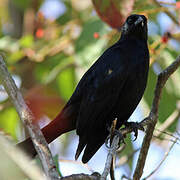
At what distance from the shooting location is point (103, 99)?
3291mm

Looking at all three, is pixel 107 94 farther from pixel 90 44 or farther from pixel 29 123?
pixel 29 123

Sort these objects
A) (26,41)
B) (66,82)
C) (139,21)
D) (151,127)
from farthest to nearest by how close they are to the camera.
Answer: (66,82), (26,41), (139,21), (151,127)

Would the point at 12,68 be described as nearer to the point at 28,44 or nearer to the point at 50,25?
the point at 28,44

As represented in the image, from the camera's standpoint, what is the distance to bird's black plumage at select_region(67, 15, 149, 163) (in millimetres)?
3264

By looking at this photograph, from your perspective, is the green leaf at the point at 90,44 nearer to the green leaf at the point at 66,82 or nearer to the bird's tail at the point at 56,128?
the bird's tail at the point at 56,128

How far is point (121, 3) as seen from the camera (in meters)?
3.32

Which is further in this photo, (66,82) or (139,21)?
(66,82)

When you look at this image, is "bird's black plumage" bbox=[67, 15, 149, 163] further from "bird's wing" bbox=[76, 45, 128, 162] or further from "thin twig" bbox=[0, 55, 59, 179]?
"thin twig" bbox=[0, 55, 59, 179]

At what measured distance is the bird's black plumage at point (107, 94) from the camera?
3.26m

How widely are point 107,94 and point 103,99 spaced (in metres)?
0.05

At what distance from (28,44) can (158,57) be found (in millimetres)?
1344

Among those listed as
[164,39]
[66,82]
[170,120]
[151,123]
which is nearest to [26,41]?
[66,82]

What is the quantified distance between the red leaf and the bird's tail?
838 mm

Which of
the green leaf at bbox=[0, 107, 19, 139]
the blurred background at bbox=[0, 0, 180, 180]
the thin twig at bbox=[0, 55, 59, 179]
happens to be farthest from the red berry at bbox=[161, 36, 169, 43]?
the green leaf at bbox=[0, 107, 19, 139]
